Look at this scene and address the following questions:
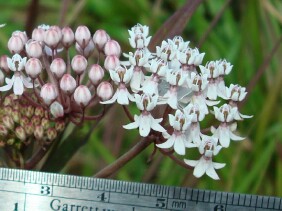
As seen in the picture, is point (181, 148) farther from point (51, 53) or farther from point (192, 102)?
point (51, 53)

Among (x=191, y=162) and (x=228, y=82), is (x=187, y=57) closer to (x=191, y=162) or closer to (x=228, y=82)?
(x=191, y=162)

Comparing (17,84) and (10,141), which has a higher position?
(17,84)

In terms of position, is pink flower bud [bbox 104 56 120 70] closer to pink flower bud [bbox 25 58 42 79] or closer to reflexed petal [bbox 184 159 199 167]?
pink flower bud [bbox 25 58 42 79]

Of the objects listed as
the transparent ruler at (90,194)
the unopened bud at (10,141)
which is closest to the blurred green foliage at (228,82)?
the transparent ruler at (90,194)

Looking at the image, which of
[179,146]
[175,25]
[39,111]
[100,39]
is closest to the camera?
[179,146]

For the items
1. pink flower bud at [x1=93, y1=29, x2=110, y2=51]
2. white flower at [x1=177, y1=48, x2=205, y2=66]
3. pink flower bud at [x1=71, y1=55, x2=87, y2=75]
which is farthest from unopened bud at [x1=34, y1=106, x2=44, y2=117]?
white flower at [x1=177, y1=48, x2=205, y2=66]

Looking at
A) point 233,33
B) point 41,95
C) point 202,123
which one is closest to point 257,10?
point 233,33

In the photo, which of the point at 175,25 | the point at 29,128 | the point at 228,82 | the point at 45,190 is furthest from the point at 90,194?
the point at 228,82
